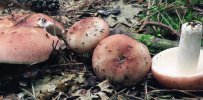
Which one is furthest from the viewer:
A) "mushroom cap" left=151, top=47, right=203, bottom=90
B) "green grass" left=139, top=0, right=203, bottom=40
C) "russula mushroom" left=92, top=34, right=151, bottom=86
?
"green grass" left=139, top=0, right=203, bottom=40

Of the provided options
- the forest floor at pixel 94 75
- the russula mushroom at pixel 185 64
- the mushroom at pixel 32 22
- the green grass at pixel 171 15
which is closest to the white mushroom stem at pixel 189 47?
the russula mushroom at pixel 185 64

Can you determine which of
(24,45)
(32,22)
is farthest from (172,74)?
(32,22)

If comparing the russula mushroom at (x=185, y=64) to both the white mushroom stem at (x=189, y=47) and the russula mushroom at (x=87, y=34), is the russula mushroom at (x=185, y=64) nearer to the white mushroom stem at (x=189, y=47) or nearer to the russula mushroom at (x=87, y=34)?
the white mushroom stem at (x=189, y=47)

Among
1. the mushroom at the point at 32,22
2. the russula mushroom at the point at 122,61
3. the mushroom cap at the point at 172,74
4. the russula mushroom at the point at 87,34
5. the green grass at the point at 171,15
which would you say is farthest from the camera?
the green grass at the point at 171,15

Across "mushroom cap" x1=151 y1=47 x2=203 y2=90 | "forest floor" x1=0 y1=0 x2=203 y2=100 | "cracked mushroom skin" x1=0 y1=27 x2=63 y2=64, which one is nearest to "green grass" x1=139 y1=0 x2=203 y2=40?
"forest floor" x1=0 y1=0 x2=203 y2=100

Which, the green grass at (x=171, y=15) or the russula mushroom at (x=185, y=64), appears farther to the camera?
the green grass at (x=171, y=15)

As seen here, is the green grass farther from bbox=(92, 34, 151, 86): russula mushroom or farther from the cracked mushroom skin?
the cracked mushroom skin

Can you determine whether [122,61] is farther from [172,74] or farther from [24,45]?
[24,45]

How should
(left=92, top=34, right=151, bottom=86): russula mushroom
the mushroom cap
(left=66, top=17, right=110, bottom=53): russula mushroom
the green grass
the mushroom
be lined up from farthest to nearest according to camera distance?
the green grass < the mushroom < (left=66, top=17, right=110, bottom=53): russula mushroom < (left=92, top=34, right=151, bottom=86): russula mushroom < the mushroom cap
